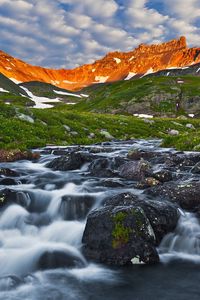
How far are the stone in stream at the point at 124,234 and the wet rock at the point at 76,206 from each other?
196cm

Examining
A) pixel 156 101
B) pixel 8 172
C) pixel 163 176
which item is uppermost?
pixel 156 101

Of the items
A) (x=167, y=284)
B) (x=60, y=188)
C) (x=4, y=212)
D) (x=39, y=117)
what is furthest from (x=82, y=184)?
(x=39, y=117)

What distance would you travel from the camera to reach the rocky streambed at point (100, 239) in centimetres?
830

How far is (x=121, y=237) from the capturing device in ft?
30.4

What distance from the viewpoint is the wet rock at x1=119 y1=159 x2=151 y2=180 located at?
15852 millimetres

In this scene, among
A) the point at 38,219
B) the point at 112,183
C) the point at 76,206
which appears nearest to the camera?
the point at 38,219

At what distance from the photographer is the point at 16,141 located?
25750 millimetres

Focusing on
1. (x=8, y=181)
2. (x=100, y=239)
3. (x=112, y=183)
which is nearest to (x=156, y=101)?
(x=112, y=183)

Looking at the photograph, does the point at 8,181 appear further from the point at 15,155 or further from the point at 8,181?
the point at 15,155

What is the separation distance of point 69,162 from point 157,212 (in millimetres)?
8792

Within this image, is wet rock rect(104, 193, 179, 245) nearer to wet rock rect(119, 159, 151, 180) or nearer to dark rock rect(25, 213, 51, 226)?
dark rock rect(25, 213, 51, 226)

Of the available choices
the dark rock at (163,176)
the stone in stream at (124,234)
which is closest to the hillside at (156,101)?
the dark rock at (163,176)

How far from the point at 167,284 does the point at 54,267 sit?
9.29 ft

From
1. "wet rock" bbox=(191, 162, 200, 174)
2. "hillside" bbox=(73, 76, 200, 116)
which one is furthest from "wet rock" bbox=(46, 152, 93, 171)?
"hillside" bbox=(73, 76, 200, 116)
